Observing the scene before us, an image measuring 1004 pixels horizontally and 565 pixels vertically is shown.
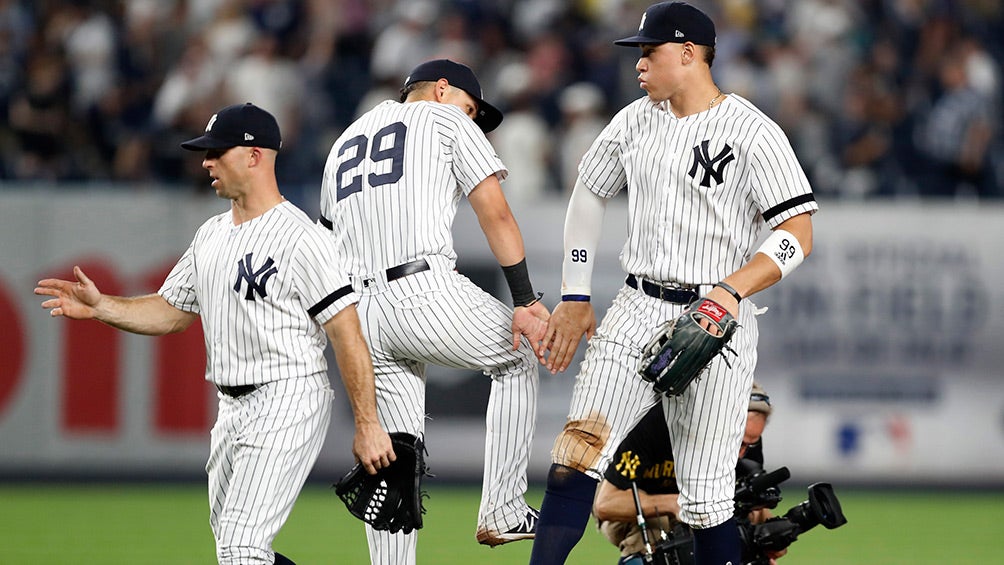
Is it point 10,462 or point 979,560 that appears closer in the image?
point 979,560

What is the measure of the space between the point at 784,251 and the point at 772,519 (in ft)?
4.58

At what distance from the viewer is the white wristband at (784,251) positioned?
17.5ft

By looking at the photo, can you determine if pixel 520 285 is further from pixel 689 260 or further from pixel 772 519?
pixel 772 519

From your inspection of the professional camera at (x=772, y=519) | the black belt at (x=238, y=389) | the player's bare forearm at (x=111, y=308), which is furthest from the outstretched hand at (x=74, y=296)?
the professional camera at (x=772, y=519)

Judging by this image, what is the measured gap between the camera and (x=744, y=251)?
18.4ft

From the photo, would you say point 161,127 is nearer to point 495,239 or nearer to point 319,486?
point 319,486

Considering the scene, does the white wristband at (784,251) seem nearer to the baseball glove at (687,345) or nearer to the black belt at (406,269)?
the baseball glove at (687,345)

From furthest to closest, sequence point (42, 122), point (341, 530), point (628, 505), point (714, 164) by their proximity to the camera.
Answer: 1. point (42, 122)
2. point (341, 530)
3. point (628, 505)
4. point (714, 164)

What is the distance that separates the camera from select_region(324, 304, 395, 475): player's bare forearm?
5250 mm

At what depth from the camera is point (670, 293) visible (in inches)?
220

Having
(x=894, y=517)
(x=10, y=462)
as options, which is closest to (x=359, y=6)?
(x=10, y=462)

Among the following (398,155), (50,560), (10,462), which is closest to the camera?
(398,155)

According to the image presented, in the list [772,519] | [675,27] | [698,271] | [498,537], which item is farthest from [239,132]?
[772,519]

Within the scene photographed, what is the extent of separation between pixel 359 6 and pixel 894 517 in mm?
7176
